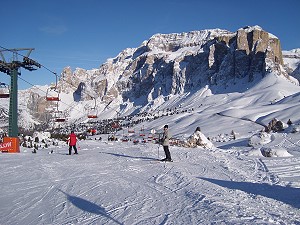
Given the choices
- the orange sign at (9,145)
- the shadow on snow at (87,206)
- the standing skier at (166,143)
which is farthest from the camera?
the orange sign at (9,145)

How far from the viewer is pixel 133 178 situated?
38.2 feet

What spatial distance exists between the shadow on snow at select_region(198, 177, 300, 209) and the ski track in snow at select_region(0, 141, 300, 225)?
27 mm

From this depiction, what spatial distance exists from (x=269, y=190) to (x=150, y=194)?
11.4ft

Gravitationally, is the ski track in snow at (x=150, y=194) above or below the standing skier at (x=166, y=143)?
below

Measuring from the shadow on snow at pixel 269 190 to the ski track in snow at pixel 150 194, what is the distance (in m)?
0.03

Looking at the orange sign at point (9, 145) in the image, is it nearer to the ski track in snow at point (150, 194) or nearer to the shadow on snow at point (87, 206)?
the ski track in snow at point (150, 194)

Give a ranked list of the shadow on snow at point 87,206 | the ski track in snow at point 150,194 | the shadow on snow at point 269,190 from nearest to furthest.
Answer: the ski track in snow at point 150,194 → the shadow on snow at point 87,206 → the shadow on snow at point 269,190

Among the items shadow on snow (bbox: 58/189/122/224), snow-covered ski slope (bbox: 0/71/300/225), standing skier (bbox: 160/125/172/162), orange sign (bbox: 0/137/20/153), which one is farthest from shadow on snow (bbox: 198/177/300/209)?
orange sign (bbox: 0/137/20/153)

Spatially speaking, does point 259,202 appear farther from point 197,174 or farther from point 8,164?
point 8,164

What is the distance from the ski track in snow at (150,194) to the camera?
711 centimetres

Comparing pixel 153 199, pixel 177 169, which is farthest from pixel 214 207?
pixel 177 169

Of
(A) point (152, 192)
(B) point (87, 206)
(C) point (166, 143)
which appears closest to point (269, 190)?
(A) point (152, 192)

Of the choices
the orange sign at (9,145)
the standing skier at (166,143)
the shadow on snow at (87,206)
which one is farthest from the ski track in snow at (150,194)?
the orange sign at (9,145)

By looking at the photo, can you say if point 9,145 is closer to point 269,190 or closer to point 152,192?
point 152,192
